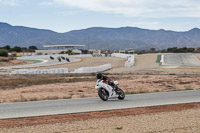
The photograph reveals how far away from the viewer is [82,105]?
12.5m

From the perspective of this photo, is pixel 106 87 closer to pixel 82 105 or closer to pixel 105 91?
pixel 105 91

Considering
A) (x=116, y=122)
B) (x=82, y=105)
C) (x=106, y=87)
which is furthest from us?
(x=106, y=87)

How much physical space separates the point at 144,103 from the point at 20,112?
16.3 feet

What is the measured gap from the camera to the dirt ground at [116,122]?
8539mm

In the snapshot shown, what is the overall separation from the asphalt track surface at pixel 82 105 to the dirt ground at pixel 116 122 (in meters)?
0.70

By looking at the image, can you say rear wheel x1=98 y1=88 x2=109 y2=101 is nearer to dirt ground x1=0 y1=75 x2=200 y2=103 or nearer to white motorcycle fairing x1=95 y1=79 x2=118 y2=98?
white motorcycle fairing x1=95 y1=79 x2=118 y2=98

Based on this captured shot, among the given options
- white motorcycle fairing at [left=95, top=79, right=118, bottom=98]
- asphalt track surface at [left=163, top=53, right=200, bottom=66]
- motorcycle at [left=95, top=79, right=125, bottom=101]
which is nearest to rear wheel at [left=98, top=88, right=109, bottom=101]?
motorcycle at [left=95, top=79, right=125, bottom=101]

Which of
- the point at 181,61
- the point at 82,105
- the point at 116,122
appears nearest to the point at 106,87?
the point at 82,105

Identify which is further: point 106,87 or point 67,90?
point 67,90

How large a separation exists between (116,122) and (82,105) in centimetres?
331

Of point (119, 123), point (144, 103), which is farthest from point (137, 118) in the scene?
point (144, 103)

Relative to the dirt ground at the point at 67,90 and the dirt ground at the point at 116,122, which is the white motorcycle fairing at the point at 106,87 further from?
the dirt ground at the point at 67,90

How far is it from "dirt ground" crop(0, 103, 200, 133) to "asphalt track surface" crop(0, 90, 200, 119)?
2.28 ft

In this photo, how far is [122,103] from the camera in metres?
12.9
